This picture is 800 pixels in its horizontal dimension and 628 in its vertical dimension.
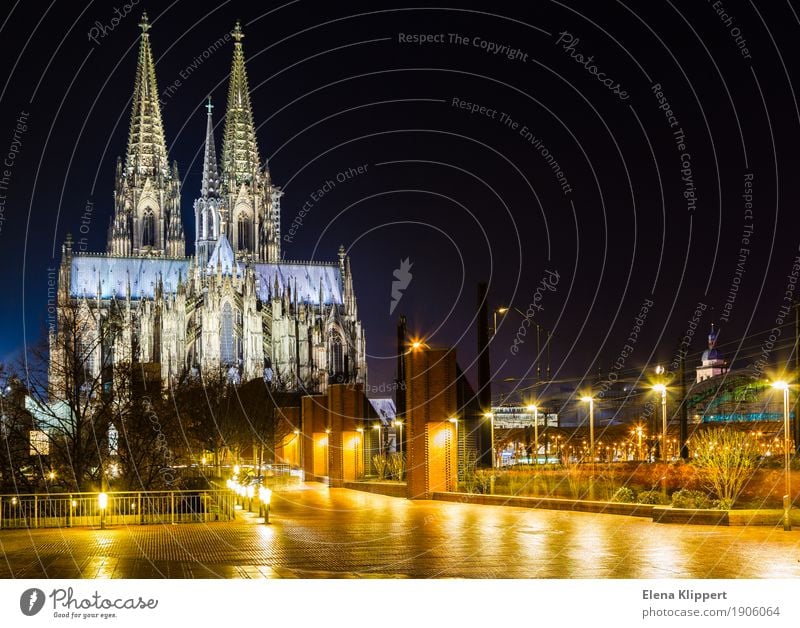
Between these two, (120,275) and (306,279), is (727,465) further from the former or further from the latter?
(120,275)

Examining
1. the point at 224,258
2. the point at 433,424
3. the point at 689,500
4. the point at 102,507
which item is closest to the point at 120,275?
the point at 224,258

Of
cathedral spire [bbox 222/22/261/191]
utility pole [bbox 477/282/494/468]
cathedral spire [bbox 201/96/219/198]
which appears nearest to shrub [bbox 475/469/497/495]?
utility pole [bbox 477/282/494/468]

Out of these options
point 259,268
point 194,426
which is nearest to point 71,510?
point 194,426

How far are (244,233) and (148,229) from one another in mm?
11942

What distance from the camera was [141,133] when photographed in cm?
13750

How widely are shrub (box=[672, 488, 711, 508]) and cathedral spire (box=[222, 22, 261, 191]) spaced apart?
4619 inches

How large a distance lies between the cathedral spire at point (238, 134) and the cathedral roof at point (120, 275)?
44.3ft

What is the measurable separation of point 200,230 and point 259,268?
11.2m

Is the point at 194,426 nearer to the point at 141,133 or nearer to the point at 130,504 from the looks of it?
the point at 130,504

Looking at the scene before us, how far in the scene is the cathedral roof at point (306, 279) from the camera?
133 meters

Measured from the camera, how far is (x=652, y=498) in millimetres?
29375

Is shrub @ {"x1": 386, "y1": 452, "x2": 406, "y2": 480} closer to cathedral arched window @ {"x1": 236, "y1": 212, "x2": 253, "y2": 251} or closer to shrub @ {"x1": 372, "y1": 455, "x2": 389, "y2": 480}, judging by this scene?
shrub @ {"x1": 372, "y1": 455, "x2": 389, "y2": 480}

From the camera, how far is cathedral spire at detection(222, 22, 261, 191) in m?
138

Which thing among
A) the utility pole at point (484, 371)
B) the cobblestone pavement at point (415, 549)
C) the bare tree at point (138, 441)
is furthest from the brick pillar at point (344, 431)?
the cobblestone pavement at point (415, 549)
